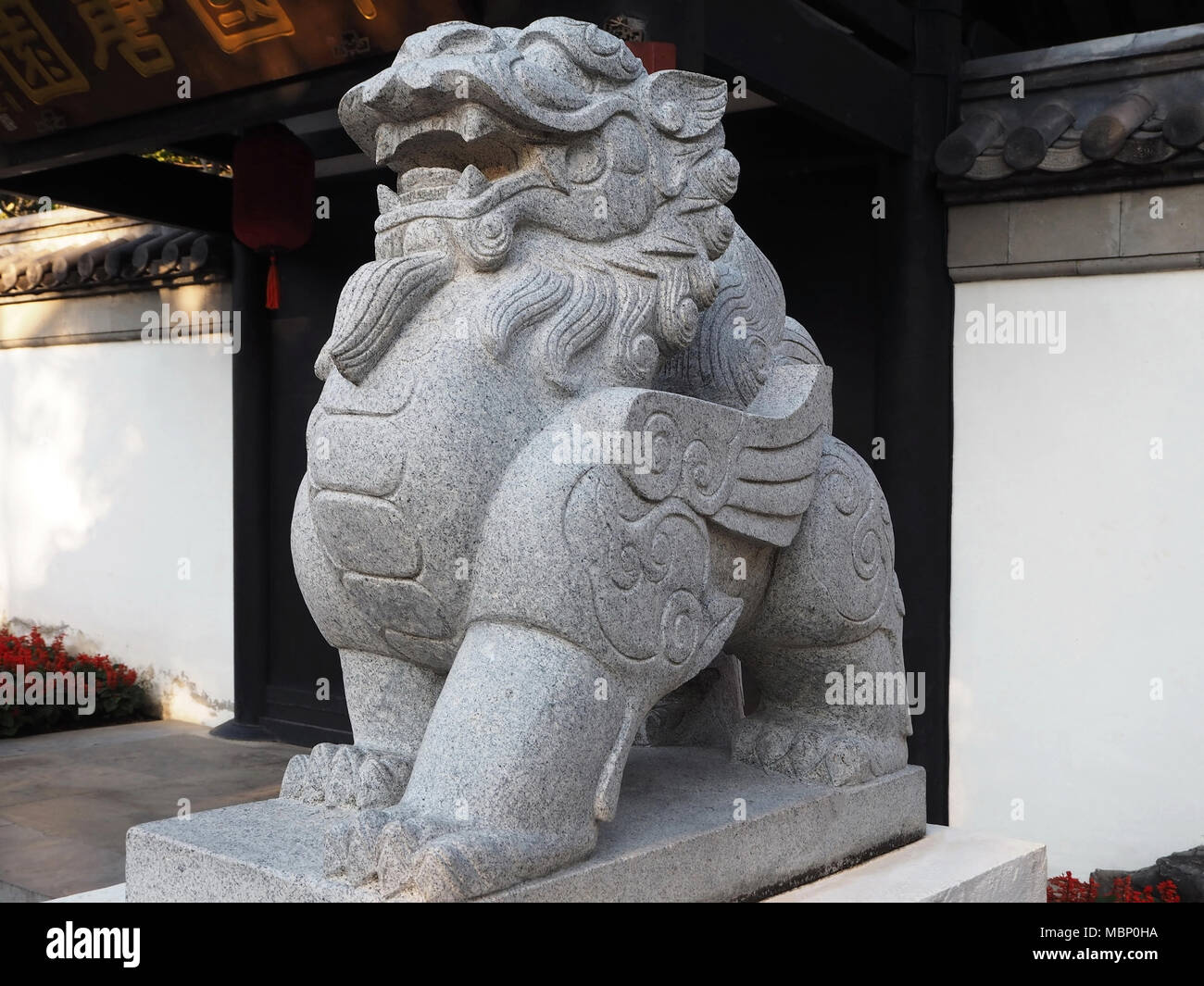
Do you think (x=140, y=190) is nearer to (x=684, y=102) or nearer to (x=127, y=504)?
(x=127, y=504)

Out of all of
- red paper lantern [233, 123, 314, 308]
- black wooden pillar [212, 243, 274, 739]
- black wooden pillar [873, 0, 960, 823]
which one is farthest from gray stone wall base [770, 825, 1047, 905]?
black wooden pillar [212, 243, 274, 739]

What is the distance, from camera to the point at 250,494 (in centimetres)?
628

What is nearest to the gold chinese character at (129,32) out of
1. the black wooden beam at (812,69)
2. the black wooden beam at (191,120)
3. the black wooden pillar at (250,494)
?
the black wooden beam at (191,120)

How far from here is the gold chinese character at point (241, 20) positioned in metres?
3.86

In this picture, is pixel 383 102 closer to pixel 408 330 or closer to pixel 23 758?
pixel 408 330

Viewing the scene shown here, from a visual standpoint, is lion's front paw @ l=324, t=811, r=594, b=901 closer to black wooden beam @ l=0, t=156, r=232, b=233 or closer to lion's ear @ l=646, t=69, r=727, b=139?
lion's ear @ l=646, t=69, r=727, b=139

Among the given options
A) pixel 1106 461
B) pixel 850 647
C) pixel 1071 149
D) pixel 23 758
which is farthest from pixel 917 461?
pixel 23 758

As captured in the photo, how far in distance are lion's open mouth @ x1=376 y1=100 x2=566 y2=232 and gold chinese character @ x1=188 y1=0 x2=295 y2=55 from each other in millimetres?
2068

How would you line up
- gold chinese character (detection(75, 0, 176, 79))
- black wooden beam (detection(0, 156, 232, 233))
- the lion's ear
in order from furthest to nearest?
black wooden beam (detection(0, 156, 232, 233)), gold chinese character (detection(75, 0, 176, 79)), the lion's ear

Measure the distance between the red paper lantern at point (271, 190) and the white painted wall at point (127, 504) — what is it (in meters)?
1.38

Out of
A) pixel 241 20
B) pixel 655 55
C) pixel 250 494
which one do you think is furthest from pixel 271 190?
pixel 655 55

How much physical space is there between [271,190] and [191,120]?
2.56ft

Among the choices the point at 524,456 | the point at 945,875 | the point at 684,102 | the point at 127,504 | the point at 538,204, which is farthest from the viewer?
the point at 127,504

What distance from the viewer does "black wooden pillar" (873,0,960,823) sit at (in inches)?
174
